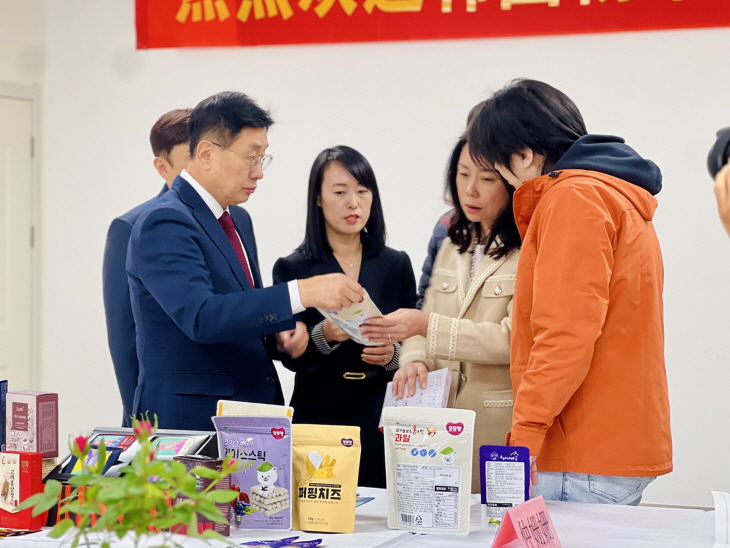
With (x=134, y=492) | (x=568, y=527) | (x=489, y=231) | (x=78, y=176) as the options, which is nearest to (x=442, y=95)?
(x=489, y=231)

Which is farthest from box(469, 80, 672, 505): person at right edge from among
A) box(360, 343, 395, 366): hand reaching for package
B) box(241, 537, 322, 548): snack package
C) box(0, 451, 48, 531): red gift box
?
box(0, 451, 48, 531): red gift box

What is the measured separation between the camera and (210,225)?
2217mm

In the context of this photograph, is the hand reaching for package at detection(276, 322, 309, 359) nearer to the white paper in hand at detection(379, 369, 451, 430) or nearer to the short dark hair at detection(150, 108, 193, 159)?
the white paper in hand at detection(379, 369, 451, 430)

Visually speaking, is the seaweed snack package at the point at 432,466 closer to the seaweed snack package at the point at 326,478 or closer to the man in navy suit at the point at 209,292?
the seaweed snack package at the point at 326,478

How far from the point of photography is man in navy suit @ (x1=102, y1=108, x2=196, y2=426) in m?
2.98

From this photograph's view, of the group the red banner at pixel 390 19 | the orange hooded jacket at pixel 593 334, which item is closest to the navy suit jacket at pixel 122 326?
the red banner at pixel 390 19

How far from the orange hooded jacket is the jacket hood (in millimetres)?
37

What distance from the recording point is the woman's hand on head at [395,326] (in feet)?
7.34

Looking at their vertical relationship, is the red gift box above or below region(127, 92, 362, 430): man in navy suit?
below

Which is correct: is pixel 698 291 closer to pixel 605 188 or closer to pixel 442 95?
pixel 442 95

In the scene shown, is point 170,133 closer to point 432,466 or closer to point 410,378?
point 410,378

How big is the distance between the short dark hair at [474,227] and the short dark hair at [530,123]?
41cm

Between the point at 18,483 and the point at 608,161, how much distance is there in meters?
1.37

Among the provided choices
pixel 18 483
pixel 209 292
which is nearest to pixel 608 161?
pixel 209 292
